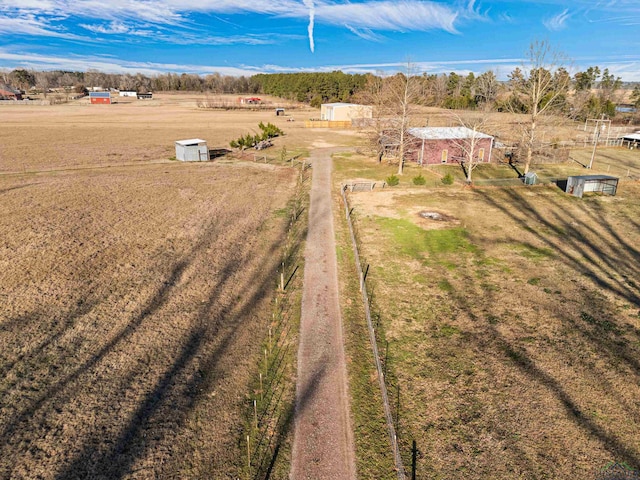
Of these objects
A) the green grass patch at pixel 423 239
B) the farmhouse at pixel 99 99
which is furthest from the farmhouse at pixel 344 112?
the farmhouse at pixel 99 99

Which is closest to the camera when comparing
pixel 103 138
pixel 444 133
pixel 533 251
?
pixel 533 251

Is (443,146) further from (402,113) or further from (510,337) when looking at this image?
(510,337)

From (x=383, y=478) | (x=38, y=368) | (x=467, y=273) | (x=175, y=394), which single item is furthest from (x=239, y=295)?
(x=467, y=273)

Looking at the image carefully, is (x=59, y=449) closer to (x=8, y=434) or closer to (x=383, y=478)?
(x=8, y=434)

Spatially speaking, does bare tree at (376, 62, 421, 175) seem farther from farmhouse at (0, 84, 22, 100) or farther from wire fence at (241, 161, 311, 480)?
farmhouse at (0, 84, 22, 100)

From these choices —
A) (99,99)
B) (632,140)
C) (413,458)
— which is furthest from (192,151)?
(99,99)

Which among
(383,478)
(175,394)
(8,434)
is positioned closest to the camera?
(383,478)
